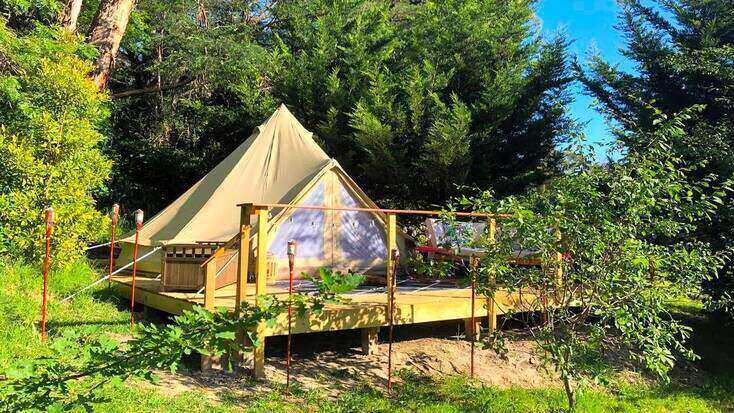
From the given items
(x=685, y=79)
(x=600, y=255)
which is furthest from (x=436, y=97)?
(x=600, y=255)

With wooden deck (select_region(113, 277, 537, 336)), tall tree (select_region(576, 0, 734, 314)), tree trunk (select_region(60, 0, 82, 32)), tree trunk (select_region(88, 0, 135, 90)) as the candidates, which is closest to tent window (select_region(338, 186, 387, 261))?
wooden deck (select_region(113, 277, 537, 336))

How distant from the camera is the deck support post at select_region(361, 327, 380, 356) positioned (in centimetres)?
613

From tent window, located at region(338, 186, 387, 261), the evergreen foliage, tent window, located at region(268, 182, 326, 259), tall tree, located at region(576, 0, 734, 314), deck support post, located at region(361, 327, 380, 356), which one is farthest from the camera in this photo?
tent window, located at region(338, 186, 387, 261)

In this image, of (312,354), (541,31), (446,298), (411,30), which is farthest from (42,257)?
(541,31)

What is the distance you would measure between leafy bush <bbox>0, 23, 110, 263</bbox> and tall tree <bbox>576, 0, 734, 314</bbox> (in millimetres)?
6960

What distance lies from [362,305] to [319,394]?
1138mm

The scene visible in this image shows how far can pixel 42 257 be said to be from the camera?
712 centimetres

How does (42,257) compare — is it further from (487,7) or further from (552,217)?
(487,7)

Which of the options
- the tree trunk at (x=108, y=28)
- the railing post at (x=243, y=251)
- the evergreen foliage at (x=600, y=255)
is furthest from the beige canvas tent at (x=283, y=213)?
the evergreen foliage at (x=600, y=255)

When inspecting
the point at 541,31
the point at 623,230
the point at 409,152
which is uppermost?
the point at 541,31

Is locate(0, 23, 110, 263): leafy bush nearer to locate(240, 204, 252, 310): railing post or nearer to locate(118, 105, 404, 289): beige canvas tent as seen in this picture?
locate(118, 105, 404, 289): beige canvas tent

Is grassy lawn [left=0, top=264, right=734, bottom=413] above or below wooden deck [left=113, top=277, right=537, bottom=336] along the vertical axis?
below

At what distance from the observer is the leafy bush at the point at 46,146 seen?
275 inches

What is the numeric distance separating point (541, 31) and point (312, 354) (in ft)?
→ 31.2
